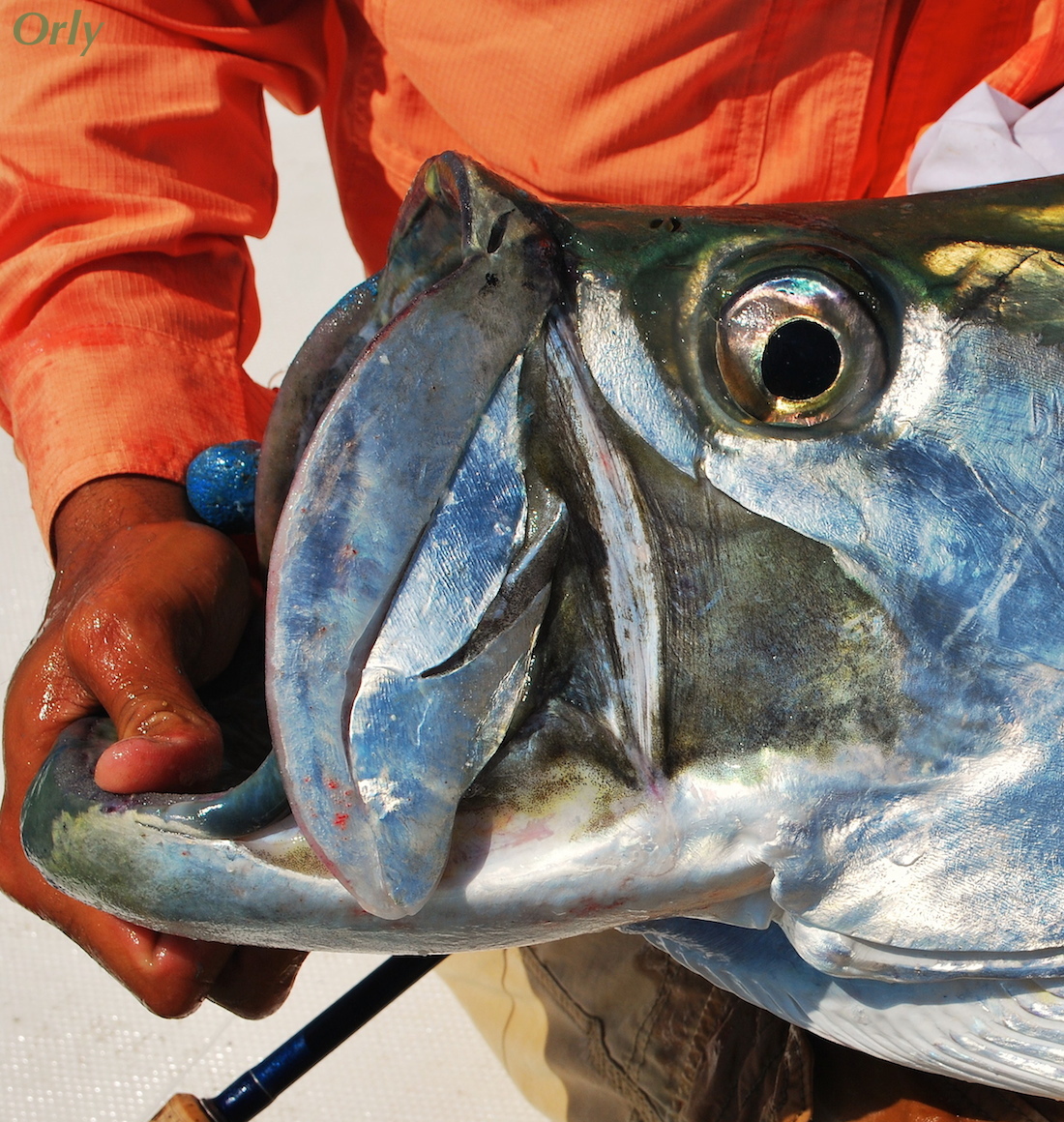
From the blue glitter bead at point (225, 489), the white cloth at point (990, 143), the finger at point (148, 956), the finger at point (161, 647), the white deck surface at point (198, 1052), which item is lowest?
the white deck surface at point (198, 1052)

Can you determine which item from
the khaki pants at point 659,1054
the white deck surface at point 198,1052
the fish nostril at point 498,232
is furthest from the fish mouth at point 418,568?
the white deck surface at point 198,1052

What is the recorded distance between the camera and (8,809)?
0.96 meters

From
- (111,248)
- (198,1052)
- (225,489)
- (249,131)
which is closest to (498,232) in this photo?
(225,489)

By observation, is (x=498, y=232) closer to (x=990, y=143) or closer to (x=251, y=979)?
(x=251, y=979)

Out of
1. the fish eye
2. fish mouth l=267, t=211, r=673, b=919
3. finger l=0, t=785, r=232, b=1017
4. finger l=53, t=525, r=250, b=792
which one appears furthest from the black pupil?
finger l=0, t=785, r=232, b=1017

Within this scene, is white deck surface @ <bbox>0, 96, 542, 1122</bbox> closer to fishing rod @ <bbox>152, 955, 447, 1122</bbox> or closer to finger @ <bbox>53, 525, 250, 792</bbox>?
fishing rod @ <bbox>152, 955, 447, 1122</bbox>

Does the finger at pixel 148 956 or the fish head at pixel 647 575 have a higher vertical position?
the fish head at pixel 647 575

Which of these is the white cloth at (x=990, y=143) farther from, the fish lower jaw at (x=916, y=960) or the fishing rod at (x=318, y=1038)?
the fishing rod at (x=318, y=1038)

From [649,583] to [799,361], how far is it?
154 millimetres

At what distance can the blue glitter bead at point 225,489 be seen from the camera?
1119 millimetres

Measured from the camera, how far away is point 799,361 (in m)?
0.59

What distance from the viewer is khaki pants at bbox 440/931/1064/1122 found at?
103 cm

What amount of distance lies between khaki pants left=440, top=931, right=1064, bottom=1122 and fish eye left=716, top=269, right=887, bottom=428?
0.74 metres

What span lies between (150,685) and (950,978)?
619mm
